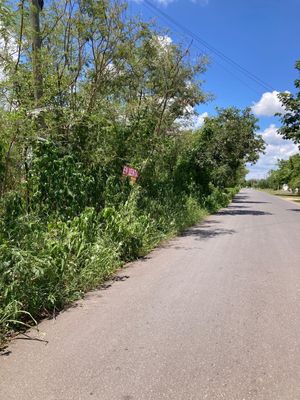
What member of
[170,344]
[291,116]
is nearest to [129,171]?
[170,344]

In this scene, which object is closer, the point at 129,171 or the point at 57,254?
the point at 57,254

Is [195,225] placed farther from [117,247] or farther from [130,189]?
[117,247]

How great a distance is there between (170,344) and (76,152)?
5689 millimetres

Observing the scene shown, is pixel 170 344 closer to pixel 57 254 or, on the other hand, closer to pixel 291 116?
pixel 57 254

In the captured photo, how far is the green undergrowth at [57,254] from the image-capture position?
4.73 metres

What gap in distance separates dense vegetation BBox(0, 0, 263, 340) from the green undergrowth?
19mm

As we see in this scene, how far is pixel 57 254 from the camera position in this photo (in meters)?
5.84

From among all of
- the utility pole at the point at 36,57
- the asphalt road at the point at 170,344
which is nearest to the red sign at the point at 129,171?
the utility pole at the point at 36,57

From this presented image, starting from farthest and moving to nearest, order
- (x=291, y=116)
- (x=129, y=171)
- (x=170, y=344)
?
(x=291, y=116) → (x=129, y=171) → (x=170, y=344)

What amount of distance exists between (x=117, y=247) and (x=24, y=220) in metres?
2.35

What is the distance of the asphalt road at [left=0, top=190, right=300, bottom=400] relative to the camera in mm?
3283

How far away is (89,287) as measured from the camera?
6164mm

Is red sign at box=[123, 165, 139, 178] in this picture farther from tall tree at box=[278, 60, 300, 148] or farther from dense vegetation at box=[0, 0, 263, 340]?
tall tree at box=[278, 60, 300, 148]

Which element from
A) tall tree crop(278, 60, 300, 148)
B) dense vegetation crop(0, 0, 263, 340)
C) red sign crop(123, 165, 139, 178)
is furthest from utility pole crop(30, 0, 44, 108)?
tall tree crop(278, 60, 300, 148)
